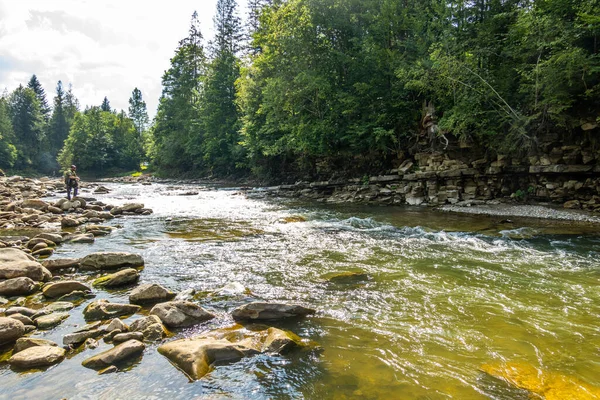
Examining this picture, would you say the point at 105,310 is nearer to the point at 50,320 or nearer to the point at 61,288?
the point at 50,320

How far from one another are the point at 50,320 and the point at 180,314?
69.7 inches

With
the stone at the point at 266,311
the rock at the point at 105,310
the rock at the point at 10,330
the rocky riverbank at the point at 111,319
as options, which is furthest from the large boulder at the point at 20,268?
the stone at the point at 266,311

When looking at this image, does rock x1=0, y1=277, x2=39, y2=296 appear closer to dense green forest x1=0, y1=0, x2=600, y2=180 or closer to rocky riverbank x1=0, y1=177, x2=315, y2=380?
rocky riverbank x1=0, y1=177, x2=315, y2=380

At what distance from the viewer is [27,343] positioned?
3867mm

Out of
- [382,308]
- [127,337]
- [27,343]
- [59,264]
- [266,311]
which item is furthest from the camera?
[59,264]

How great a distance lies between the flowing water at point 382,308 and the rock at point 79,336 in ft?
0.92

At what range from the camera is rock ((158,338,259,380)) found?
3504mm

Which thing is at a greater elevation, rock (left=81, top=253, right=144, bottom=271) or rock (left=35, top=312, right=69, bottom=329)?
rock (left=81, top=253, right=144, bottom=271)

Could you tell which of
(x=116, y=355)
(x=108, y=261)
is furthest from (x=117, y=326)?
(x=108, y=261)

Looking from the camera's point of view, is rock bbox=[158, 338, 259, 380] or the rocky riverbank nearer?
rock bbox=[158, 338, 259, 380]

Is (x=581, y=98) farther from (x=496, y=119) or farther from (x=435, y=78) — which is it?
(x=435, y=78)

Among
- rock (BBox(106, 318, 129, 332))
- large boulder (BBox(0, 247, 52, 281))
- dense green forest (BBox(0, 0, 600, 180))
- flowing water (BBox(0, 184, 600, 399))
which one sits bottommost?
flowing water (BBox(0, 184, 600, 399))

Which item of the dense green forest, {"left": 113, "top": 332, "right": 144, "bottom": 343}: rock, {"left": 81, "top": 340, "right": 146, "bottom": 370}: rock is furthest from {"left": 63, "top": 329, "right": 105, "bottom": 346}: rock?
the dense green forest

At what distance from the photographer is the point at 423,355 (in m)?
3.80
